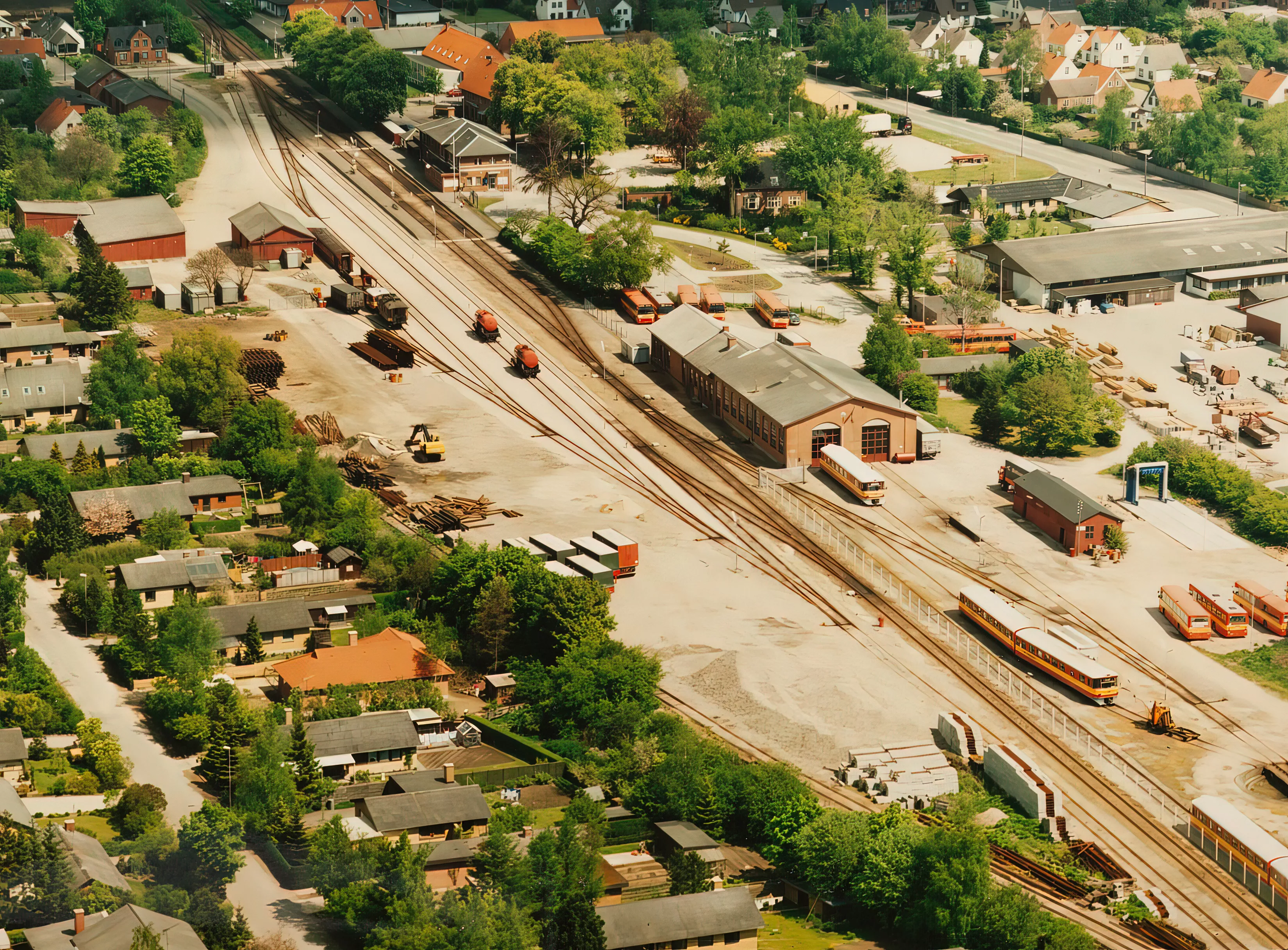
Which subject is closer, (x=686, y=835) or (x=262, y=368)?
(x=686, y=835)

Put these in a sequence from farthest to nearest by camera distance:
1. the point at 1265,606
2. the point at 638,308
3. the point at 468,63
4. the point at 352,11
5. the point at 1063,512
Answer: the point at 352,11 < the point at 468,63 < the point at 638,308 < the point at 1063,512 < the point at 1265,606

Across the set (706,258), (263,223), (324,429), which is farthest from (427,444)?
(706,258)

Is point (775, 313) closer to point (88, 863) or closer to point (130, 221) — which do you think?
point (130, 221)

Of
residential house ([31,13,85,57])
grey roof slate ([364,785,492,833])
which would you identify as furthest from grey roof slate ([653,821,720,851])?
residential house ([31,13,85,57])

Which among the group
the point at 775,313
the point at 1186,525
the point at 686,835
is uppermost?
the point at 775,313

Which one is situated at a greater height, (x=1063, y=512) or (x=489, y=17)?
(x=489, y=17)

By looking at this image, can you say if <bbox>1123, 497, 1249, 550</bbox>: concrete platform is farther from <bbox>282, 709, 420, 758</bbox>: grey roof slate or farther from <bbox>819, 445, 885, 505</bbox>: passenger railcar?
<bbox>282, 709, 420, 758</bbox>: grey roof slate
